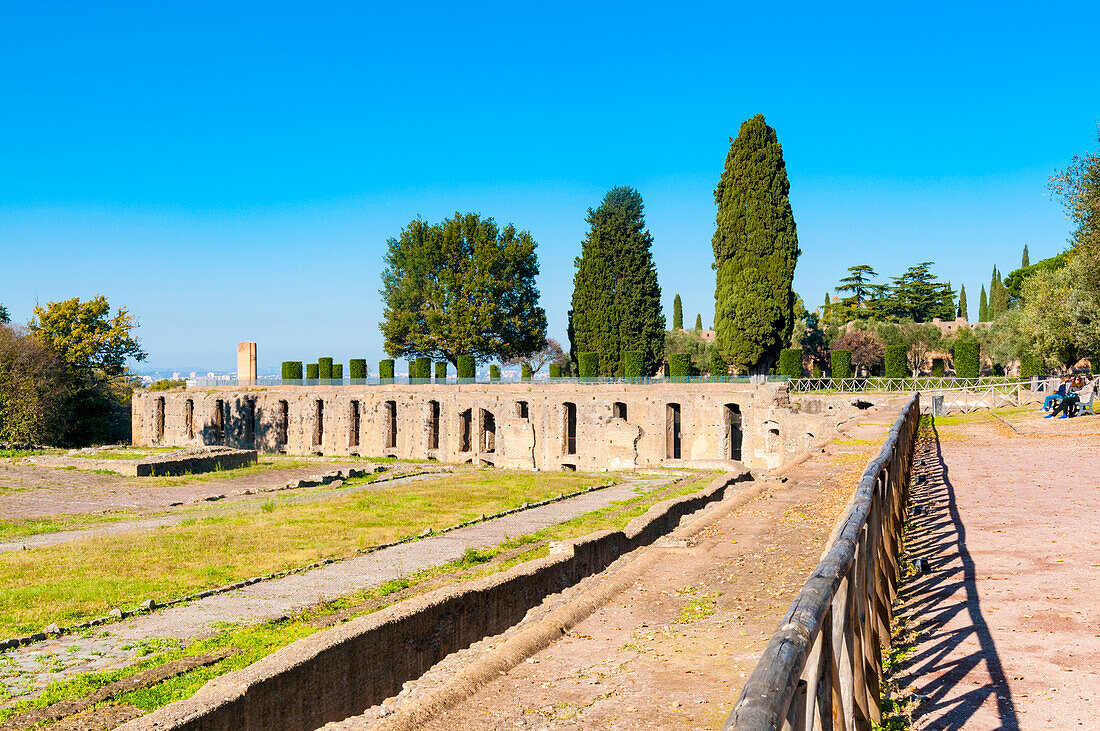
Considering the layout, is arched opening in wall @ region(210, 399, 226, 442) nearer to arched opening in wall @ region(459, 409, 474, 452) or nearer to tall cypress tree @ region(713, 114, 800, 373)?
arched opening in wall @ region(459, 409, 474, 452)

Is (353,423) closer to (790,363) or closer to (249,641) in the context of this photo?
(790,363)

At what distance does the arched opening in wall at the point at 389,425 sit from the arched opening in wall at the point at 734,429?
17.9 m

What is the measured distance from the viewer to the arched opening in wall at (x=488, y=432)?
41.5 m

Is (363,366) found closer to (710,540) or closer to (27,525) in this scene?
(27,525)

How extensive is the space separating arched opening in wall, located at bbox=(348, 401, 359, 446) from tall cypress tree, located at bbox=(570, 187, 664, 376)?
16.5 m

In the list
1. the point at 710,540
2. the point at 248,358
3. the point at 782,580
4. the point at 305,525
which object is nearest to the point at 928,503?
the point at 710,540

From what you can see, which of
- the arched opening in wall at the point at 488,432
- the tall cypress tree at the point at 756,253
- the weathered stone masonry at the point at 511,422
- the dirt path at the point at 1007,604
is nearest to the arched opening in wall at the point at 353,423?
the weathered stone masonry at the point at 511,422

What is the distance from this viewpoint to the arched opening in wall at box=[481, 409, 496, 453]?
→ 41.5m

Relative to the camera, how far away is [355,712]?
25.1ft

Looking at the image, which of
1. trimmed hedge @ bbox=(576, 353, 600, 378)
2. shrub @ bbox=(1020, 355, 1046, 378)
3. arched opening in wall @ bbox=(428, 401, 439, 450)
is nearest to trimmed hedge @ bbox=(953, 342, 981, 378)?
shrub @ bbox=(1020, 355, 1046, 378)

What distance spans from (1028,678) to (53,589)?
1219 cm

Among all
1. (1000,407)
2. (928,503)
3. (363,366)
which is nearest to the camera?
(928,503)

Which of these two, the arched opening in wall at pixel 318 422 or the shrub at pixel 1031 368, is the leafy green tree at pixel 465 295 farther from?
the shrub at pixel 1031 368

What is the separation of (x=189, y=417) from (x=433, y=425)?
1818 cm
